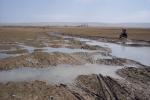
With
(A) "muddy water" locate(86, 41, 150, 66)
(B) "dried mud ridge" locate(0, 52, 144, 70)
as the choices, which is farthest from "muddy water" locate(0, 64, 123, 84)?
(A) "muddy water" locate(86, 41, 150, 66)

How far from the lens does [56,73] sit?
13.4 meters

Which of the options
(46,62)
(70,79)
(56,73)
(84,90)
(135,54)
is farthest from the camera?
(135,54)

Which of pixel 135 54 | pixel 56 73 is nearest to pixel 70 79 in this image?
pixel 56 73

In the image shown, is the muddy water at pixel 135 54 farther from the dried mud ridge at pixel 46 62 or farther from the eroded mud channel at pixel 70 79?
the eroded mud channel at pixel 70 79

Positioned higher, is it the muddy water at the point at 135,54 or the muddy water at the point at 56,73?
the muddy water at the point at 56,73

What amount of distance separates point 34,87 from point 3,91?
4.25 ft

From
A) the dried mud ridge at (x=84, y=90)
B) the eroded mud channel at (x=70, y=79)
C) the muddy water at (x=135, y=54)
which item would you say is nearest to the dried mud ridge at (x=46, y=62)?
the eroded mud channel at (x=70, y=79)

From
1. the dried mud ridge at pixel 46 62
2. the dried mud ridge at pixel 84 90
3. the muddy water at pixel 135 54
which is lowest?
the muddy water at pixel 135 54

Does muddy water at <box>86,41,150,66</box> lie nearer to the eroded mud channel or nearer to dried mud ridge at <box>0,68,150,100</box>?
the eroded mud channel

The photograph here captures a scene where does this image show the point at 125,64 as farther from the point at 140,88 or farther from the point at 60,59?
the point at 140,88

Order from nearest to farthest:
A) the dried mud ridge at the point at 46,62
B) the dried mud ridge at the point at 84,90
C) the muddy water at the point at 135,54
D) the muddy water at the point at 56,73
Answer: the dried mud ridge at the point at 84,90 → the muddy water at the point at 56,73 → the dried mud ridge at the point at 46,62 → the muddy water at the point at 135,54

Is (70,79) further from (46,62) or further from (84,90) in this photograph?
(46,62)

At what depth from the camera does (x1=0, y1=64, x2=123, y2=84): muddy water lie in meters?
12.0

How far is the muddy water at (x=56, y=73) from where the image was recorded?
12016mm
